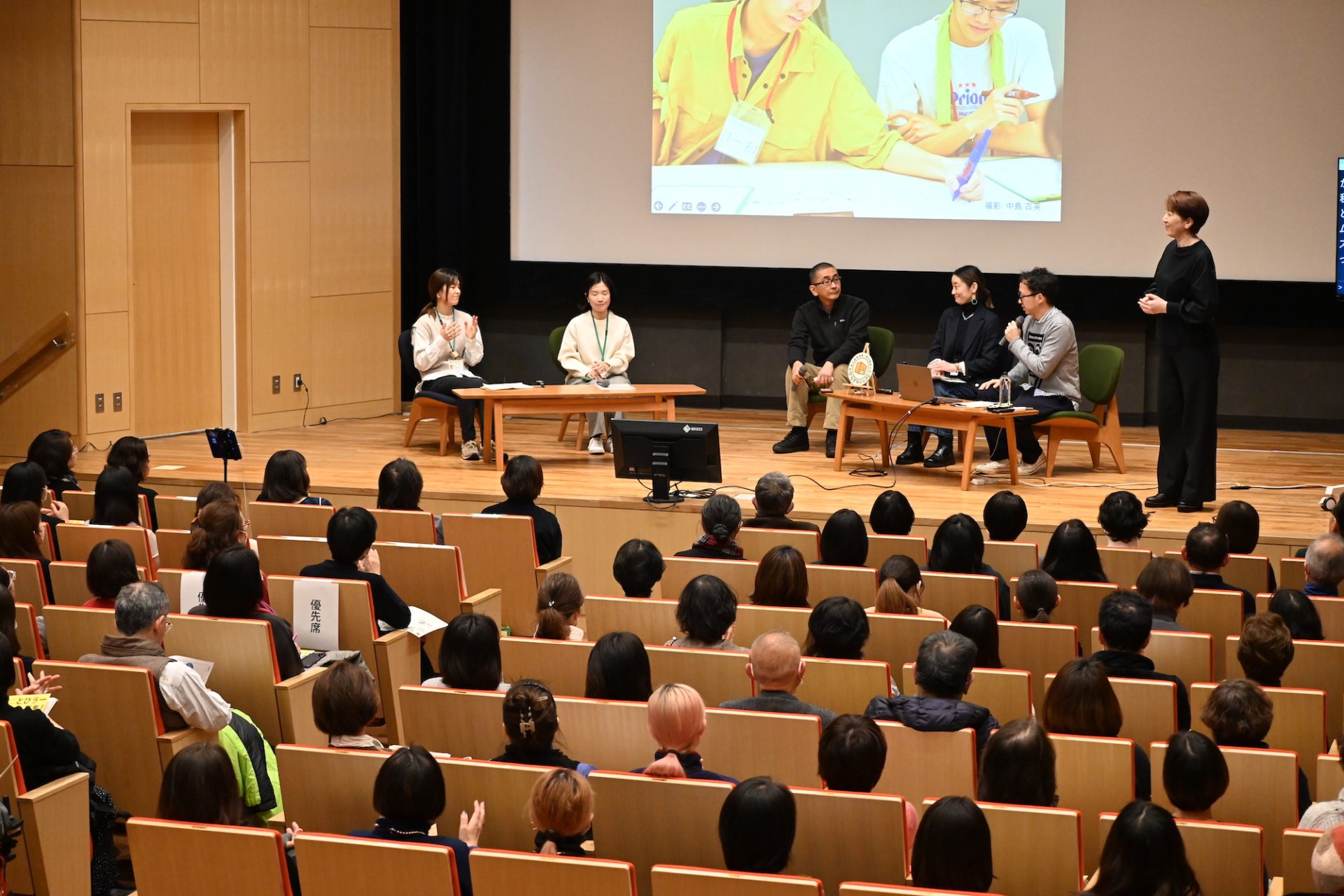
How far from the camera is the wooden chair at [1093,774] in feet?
11.6

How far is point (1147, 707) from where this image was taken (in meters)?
4.03

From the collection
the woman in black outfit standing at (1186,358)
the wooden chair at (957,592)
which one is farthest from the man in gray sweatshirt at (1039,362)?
the wooden chair at (957,592)

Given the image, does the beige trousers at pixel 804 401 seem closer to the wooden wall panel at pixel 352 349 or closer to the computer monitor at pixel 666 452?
the computer monitor at pixel 666 452

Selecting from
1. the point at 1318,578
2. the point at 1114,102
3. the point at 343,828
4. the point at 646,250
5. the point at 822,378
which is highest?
the point at 1114,102

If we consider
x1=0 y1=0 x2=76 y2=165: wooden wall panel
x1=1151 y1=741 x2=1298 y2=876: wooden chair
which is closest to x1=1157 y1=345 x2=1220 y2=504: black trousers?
x1=1151 y1=741 x2=1298 y2=876: wooden chair

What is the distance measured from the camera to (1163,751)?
3594mm

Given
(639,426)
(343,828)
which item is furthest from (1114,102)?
(343,828)

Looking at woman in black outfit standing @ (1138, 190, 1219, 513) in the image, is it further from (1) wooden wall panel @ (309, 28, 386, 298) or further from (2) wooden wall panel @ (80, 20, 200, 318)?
(2) wooden wall panel @ (80, 20, 200, 318)

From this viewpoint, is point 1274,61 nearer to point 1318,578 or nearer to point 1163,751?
point 1318,578

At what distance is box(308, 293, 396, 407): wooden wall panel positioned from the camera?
10578 millimetres

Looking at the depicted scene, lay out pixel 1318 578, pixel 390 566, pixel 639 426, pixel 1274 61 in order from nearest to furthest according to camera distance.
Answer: pixel 1318 578 < pixel 390 566 < pixel 639 426 < pixel 1274 61

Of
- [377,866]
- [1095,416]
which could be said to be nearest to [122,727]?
[377,866]

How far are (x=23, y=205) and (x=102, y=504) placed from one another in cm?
371

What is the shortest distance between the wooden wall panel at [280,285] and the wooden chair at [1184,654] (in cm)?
701
